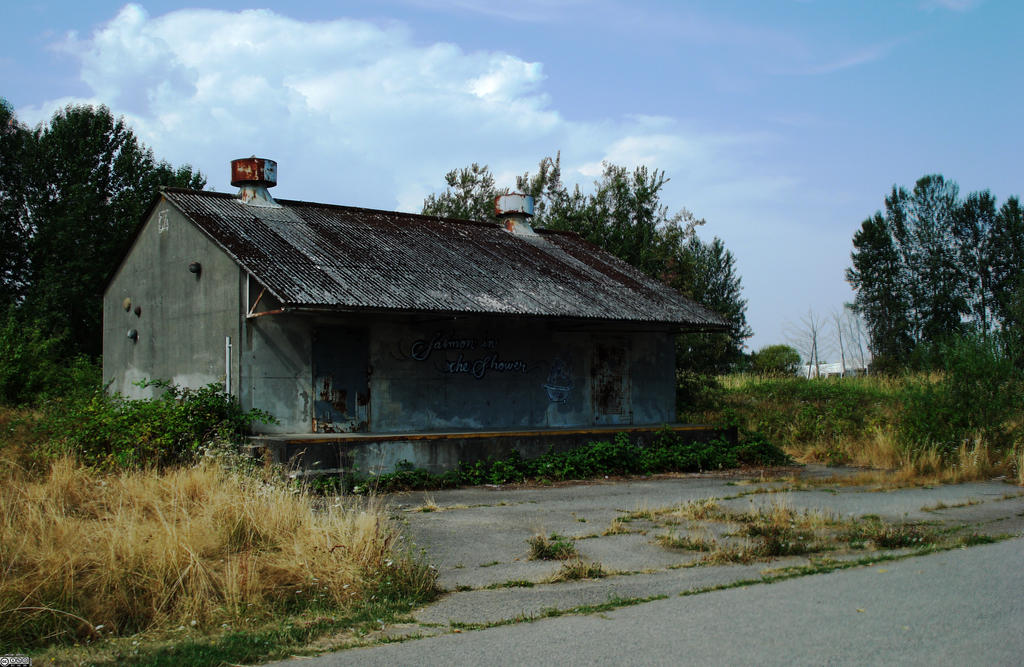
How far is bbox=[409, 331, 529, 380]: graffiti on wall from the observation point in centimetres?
1694

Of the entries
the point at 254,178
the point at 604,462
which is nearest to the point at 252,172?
the point at 254,178

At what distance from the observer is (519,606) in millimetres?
6547

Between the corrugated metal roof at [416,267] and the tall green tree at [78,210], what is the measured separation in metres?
15.7

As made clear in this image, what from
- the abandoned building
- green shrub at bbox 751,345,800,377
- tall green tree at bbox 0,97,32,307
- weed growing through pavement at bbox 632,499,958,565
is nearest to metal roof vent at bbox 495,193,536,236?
the abandoned building

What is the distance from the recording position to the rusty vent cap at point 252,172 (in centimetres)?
1895

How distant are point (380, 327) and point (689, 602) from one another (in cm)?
1080

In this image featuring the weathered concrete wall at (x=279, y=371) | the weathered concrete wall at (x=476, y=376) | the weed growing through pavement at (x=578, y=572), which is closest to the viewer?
the weed growing through pavement at (x=578, y=572)

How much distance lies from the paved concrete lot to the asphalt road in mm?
13

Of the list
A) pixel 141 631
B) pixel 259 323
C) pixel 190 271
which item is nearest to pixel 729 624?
pixel 141 631

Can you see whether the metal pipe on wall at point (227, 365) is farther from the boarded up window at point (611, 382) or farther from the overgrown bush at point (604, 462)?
the boarded up window at point (611, 382)

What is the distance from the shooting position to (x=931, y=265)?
178 feet

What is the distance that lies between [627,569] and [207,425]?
882 centimetres

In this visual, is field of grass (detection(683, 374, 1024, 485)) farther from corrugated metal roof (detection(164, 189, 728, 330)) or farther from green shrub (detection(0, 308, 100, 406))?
green shrub (detection(0, 308, 100, 406))

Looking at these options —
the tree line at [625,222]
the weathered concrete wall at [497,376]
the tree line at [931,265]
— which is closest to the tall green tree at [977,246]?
the tree line at [931,265]
